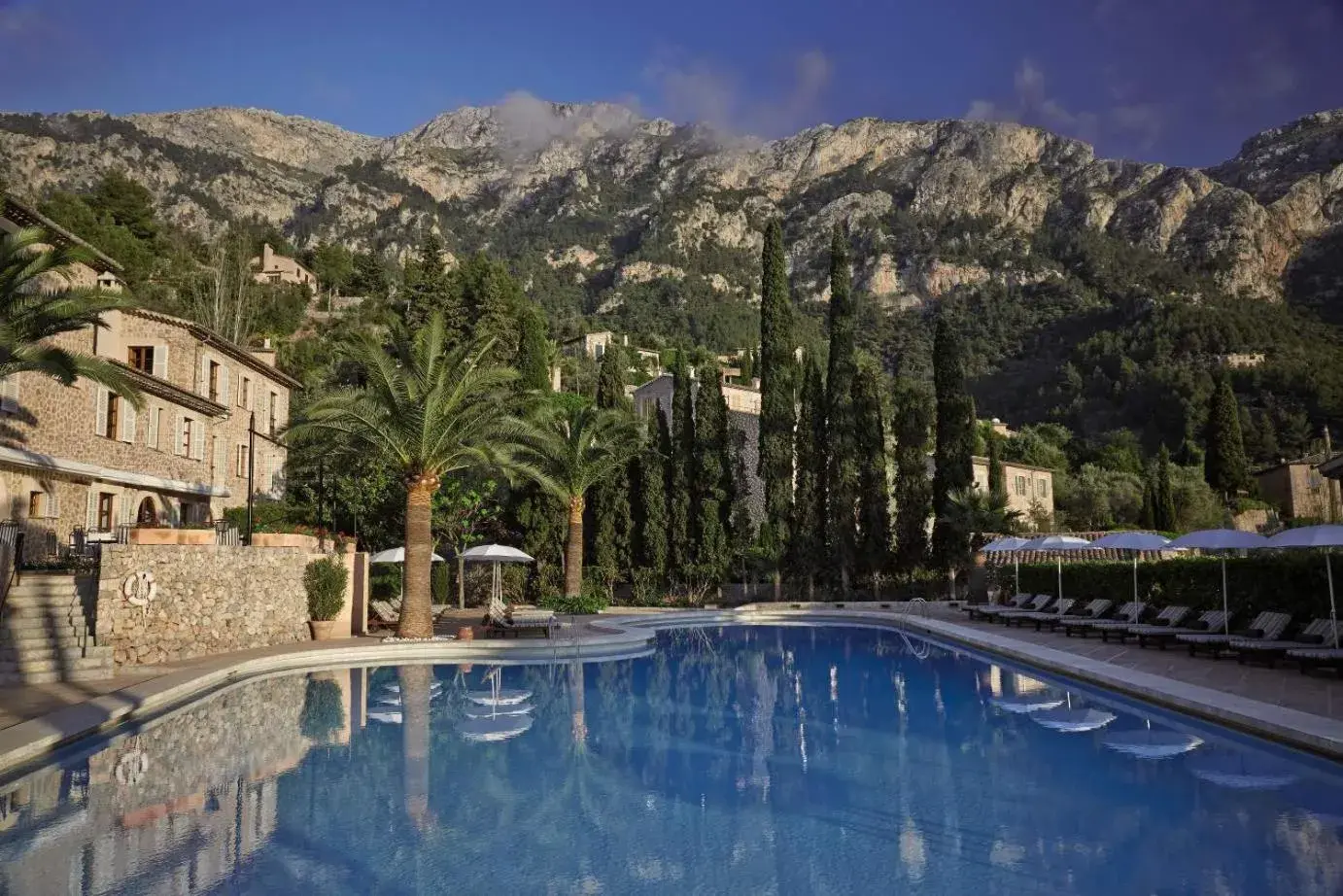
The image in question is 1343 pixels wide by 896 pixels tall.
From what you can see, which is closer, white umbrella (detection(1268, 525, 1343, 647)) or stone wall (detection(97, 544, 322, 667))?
white umbrella (detection(1268, 525, 1343, 647))

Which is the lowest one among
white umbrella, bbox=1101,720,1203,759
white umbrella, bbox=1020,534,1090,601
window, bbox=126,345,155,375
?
white umbrella, bbox=1101,720,1203,759

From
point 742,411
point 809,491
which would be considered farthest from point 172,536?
point 742,411

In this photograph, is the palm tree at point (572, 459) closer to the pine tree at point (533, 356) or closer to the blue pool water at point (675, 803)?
the pine tree at point (533, 356)

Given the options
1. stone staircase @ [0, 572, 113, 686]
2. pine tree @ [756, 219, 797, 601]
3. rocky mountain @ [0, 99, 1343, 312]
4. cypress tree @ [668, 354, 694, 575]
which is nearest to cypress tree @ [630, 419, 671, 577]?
cypress tree @ [668, 354, 694, 575]

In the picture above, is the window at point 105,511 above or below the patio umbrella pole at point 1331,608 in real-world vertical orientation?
above

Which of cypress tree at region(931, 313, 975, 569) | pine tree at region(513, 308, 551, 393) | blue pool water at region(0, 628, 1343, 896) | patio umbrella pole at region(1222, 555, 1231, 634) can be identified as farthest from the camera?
pine tree at region(513, 308, 551, 393)

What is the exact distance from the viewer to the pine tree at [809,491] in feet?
107

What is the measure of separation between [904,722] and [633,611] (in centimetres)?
1819

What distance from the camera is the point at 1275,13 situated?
22125 mm

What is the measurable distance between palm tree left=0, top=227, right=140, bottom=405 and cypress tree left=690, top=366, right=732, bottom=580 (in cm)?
2072

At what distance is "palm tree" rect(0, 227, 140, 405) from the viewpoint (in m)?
13.7

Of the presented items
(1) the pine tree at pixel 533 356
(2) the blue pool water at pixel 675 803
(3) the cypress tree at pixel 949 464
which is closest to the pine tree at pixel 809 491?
(3) the cypress tree at pixel 949 464

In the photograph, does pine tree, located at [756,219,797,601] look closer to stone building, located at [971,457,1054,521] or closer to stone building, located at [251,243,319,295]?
stone building, located at [971,457,1054,521]

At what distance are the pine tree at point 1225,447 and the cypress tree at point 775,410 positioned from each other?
32.8 metres
